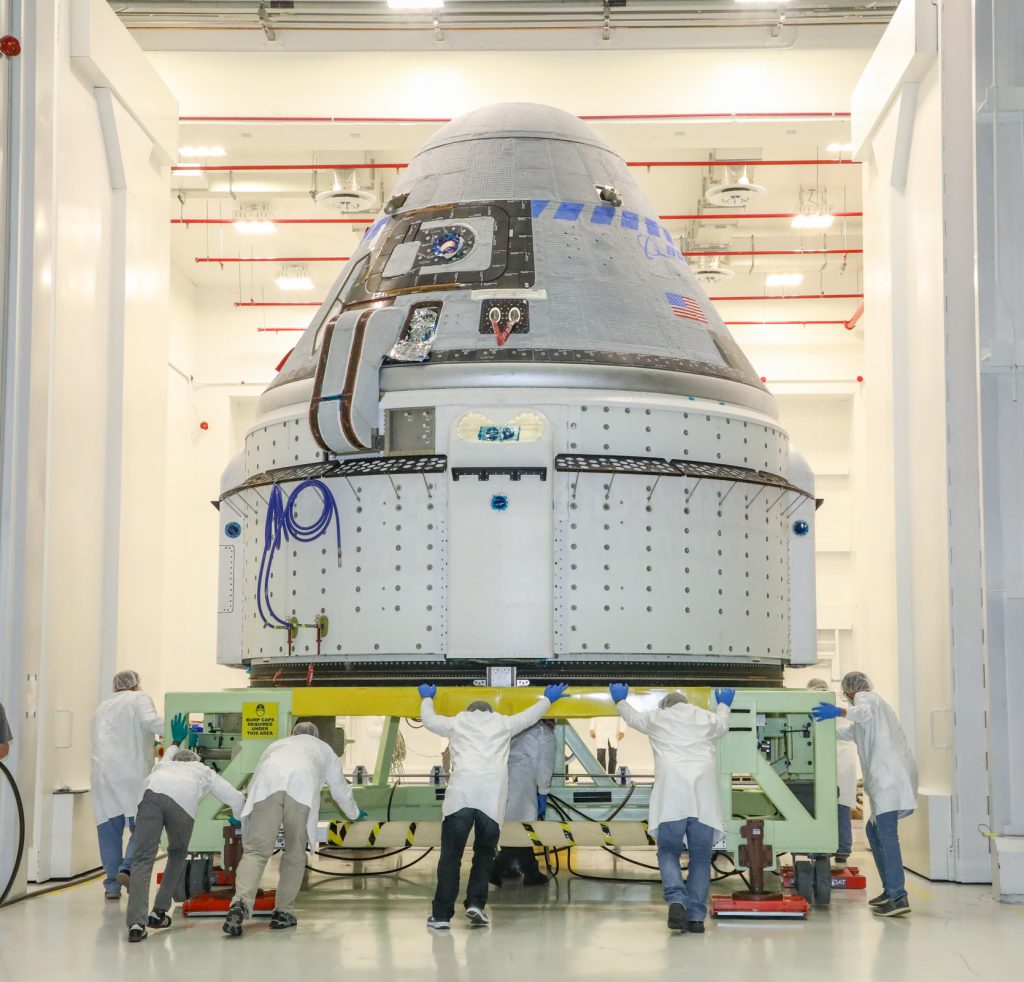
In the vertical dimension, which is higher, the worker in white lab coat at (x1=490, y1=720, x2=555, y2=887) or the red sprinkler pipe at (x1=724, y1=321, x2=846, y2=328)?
the red sprinkler pipe at (x1=724, y1=321, x2=846, y2=328)

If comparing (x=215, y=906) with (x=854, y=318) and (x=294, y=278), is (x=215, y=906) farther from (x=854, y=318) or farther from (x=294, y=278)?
(x=854, y=318)

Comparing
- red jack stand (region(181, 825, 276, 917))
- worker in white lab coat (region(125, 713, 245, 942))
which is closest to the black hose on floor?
red jack stand (region(181, 825, 276, 917))

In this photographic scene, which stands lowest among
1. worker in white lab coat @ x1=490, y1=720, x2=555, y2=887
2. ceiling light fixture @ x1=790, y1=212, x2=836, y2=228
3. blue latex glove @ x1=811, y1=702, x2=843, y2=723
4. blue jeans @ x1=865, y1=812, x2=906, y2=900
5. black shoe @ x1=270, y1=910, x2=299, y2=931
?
black shoe @ x1=270, y1=910, x2=299, y2=931

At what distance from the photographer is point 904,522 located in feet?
38.7

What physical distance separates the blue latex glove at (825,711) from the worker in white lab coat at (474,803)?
203 centimetres

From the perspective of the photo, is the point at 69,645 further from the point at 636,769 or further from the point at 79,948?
the point at 636,769

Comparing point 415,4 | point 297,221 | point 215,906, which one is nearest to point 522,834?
point 215,906

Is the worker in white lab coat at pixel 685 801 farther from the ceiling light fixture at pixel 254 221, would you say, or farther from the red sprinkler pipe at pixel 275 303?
the red sprinkler pipe at pixel 275 303

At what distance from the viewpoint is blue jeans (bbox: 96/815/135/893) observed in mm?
9609

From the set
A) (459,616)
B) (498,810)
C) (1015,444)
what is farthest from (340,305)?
(1015,444)

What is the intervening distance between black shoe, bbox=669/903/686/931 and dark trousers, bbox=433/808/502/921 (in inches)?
44.2

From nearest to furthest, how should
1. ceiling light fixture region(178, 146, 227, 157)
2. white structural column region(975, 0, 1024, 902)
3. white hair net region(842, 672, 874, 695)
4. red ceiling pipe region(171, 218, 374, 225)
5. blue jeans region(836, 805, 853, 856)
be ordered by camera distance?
white hair net region(842, 672, 874, 695) < white structural column region(975, 0, 1024, 902) < blue jeans region(836, 805, 853, 856) < ceiling light fixture region(178, 146, 227, 157) < red ceiling pipe region(171, 218, 374, 225)

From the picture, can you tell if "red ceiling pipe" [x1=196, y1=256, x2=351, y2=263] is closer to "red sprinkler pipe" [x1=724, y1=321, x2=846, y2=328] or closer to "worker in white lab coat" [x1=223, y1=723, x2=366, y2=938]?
"red sprinkler pipe" [x1=724, y1=321, x2=846, y2=328]

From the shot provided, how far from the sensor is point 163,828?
8.16 meters
